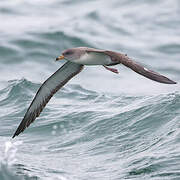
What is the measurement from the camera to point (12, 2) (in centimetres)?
2577

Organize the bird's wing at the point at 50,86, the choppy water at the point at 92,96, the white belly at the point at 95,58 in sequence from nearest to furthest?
the white belly at the point at 95,58 < the choppy water at the point at 92,96 < the bird's wing at the point at 50,86

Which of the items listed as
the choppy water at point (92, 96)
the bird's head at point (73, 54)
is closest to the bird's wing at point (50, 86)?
the choppy water at point (92, 96)

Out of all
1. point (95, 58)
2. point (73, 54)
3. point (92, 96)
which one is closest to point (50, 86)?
point (73, 54)

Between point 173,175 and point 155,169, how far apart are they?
0.49 m

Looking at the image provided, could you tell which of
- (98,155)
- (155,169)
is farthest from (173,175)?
(98,155)

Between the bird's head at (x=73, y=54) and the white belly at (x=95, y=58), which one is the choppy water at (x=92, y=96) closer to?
the white belly at (x=95, y=58)

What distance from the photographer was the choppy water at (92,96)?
35.5 ft

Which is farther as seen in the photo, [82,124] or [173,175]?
[82,124]

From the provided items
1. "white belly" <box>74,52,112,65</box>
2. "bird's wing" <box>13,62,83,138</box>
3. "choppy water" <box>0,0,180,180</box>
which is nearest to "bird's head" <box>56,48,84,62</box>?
"white belly" <box>74,52,112,65</box>

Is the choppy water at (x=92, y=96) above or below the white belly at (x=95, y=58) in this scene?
below

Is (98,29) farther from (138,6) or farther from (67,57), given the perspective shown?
(67,57)

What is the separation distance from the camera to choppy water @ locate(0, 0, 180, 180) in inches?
426

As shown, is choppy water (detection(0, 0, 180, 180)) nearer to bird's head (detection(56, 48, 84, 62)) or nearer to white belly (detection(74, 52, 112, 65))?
white belly (detection(74, 52, 112, 65))

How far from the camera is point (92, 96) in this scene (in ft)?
52.9
